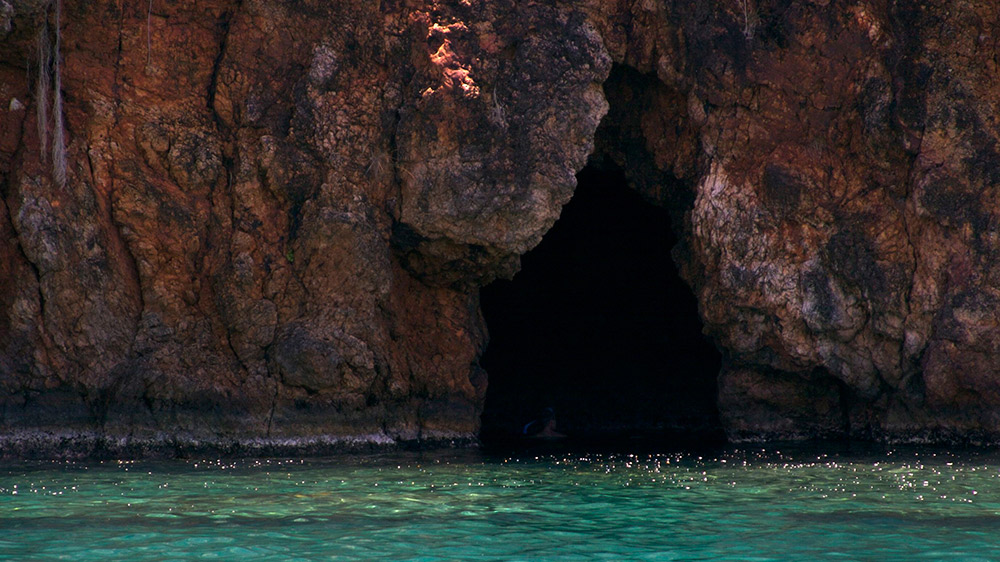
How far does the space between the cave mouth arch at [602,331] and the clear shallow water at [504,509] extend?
7.21 meters

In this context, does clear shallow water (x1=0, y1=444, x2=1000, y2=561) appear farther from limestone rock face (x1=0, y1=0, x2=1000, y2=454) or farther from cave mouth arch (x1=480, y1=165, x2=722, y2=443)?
cave mouth arch (x1=480, y1=165, x2=722, y2=443)

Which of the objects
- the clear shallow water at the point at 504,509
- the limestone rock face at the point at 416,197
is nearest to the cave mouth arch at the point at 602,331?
the limestone rock face at the point at 416,197

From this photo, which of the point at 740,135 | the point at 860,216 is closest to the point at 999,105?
the point at 860,216

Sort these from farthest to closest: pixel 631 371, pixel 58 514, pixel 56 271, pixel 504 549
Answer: pixel 631 371, pixel 56 271, pixel 58 514, pixel 504 549

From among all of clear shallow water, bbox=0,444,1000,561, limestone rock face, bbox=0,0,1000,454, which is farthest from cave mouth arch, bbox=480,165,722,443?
clear shallow water, bbox=0,444,1000,561

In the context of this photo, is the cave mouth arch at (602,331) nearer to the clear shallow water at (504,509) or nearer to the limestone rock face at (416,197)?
the limestone rock face at (416,197)

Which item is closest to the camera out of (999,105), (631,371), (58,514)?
(58,514)

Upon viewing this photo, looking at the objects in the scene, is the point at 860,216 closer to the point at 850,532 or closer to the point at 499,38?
the point at 499,38

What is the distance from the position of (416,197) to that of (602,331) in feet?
26.9

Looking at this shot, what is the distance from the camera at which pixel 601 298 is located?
69.2ft

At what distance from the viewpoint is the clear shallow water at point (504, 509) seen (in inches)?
286

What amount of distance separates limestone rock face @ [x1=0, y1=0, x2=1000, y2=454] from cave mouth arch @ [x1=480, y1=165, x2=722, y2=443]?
16.3 ft

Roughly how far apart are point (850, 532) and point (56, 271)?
376 inches

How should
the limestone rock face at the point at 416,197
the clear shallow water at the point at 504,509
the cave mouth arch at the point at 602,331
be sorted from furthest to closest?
the cave mouth arch at the point at 602,331, the limestone rock face at the point at 416,197, the clear shallow water at the point at 504,509
